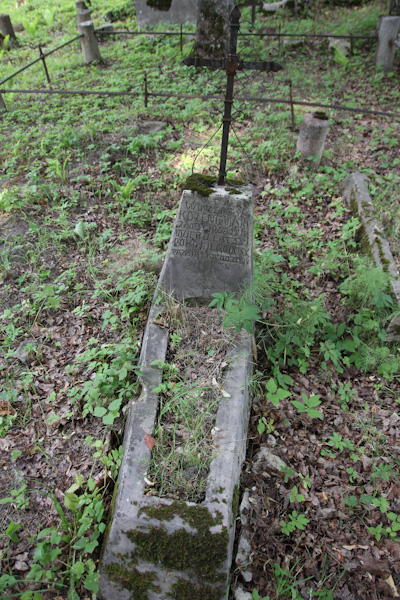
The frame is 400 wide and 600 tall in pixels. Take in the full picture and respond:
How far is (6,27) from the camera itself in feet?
37.1

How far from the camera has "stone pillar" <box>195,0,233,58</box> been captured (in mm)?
8078

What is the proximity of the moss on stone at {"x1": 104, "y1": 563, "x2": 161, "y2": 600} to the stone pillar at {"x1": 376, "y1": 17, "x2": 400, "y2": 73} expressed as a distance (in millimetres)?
10087

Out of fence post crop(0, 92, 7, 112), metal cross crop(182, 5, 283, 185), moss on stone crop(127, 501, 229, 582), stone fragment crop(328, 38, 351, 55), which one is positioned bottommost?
moss on stone crop(127, 501, 229, 582)

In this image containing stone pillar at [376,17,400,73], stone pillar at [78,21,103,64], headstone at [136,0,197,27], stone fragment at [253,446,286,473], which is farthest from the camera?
headstone at [136,0,197,27]

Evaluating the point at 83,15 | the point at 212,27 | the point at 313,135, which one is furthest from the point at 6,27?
the point at 313,135

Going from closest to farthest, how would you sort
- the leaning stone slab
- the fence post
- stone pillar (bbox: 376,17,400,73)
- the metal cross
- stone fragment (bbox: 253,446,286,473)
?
the metal cross < stone fragment (bbox: 253,446,286,473) < the leaning stone slab < the fence post < stone pillar (bbox: 376,17,400,73)

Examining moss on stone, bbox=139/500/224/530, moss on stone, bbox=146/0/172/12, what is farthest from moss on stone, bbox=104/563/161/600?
moss on stone, bbox=146/0/172/12

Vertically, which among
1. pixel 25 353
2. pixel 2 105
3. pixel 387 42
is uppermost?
pixel 387 42

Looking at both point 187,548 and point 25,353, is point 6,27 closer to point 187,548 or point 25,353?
point 25,353

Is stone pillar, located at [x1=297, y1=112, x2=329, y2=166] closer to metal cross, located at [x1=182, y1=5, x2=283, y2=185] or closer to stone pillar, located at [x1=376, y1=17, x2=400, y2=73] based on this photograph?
metal cross, located at [x1=182, y1=5, x2=283, y2=185]

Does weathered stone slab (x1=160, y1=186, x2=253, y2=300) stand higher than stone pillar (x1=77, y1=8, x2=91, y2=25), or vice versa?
stone pillar (x1=77, y1=8, x2=91, y2=25)

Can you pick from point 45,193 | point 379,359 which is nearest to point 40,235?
point 45,193

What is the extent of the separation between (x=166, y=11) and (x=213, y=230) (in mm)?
10475

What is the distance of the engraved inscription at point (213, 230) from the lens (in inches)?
135
